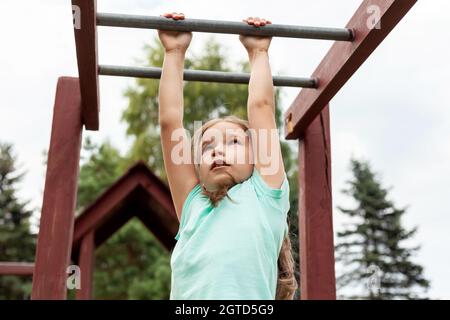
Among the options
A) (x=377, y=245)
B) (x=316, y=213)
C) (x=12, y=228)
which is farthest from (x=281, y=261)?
(x=377, y=245)

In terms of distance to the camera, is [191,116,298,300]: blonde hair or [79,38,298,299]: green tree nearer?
[191,116,298,300]: blonde hair

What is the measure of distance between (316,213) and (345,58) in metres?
0.57

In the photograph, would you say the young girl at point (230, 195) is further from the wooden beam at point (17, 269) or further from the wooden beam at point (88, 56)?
the wooden beam at point (17, 269)

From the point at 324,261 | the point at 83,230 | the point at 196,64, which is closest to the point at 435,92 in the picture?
the point at 196,64

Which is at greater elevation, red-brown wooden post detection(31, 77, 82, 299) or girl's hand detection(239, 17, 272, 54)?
girl's hand detection(239, 17, 272, 54)

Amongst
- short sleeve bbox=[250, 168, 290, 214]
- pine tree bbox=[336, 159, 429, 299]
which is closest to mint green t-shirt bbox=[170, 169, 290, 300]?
short sleeve bbox=[250, 168, 290, 214]

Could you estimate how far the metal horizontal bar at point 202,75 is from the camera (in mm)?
1722

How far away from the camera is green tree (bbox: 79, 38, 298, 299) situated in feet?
38.8

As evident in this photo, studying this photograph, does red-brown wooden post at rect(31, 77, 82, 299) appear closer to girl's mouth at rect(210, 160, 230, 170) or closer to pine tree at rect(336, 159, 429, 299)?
girl's mouth at rect(210, 160, 230, 170)

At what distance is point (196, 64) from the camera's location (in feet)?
43.4

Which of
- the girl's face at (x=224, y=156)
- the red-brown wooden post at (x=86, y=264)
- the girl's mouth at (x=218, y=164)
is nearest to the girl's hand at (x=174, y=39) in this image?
the girl's face at (x=224, y=156)

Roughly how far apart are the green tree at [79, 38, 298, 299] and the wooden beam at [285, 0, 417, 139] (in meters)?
9.43
